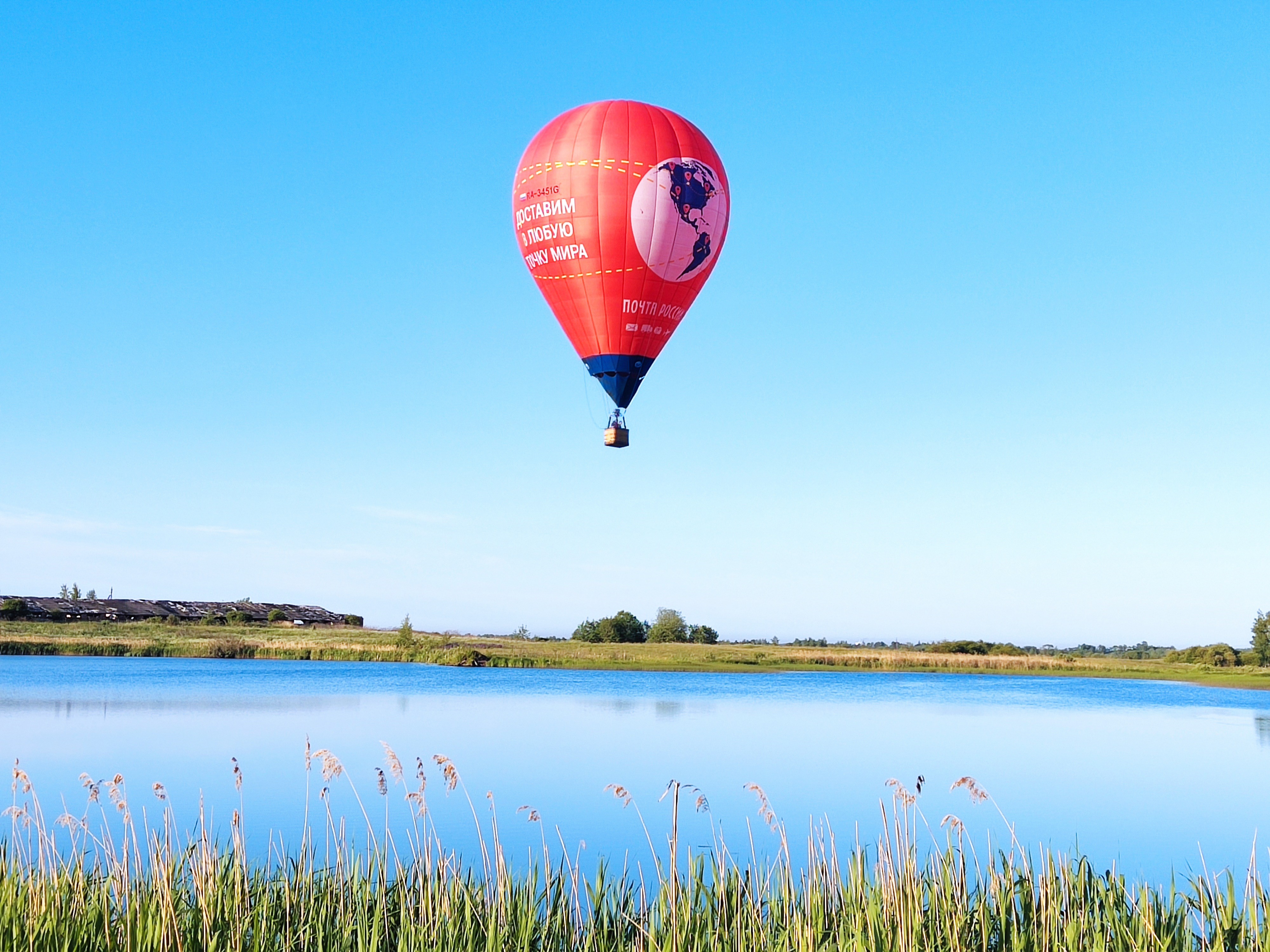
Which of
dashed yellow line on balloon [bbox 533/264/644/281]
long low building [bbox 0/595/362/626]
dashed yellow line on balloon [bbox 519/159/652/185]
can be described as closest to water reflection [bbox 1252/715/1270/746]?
dashed yellow line on balloon [bbox 533/264/644/281]

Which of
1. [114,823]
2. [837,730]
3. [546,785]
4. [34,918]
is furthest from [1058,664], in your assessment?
[34,918]

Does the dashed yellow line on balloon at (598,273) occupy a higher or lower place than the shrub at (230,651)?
higher

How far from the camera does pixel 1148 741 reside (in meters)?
29.7

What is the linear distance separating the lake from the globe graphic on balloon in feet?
29.1

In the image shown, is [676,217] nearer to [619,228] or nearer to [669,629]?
[619,228]

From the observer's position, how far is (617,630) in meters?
96.1

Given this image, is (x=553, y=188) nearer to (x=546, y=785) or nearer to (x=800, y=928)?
(x=546, y=785)

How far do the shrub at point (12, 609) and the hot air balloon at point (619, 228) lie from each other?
8382 cm

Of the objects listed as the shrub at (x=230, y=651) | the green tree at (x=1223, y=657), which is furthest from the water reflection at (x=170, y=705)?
the green tree at (x=1223, y=657)

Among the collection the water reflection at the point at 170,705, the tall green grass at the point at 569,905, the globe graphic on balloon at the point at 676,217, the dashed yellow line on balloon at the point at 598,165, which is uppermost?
the dashed yellow line on balloon at the point at 598,165

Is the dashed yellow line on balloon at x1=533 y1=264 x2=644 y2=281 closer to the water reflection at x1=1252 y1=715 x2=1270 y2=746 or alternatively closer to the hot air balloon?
the hot air balloon

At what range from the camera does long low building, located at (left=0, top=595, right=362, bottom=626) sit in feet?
297

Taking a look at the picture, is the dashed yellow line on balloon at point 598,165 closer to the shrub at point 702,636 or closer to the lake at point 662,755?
the lake at point 662,755

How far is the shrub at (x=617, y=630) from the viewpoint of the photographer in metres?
95.9
